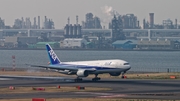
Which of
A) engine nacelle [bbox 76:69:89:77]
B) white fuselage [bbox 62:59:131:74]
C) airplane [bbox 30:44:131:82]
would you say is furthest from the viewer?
engine nacelle [bbox 76:69:89:77]

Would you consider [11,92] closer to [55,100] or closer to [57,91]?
[57,91]

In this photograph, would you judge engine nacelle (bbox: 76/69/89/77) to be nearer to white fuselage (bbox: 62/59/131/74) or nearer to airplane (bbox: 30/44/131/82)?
airplane (bbox: 30/44/131/82)

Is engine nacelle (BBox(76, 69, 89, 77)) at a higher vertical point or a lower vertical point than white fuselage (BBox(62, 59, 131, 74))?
lower

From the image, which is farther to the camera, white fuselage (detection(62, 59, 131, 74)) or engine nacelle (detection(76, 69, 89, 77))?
engine nacelle (detection(76, 69, 89, 77))

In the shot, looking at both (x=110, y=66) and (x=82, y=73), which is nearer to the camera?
(x=110, y=66)

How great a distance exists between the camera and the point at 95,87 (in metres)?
82.8

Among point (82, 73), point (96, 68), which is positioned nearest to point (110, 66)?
point (96, 68)

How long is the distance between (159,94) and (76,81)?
89.0 ft

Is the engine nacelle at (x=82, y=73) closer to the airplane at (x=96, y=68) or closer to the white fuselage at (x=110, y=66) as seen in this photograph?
the airplane at (x=96, y=68)

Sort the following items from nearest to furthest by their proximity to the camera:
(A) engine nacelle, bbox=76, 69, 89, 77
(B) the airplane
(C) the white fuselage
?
(C) the white fuselage
(B) the airplane
(A) engine nacelle, bbox=76, 69, 89, 77

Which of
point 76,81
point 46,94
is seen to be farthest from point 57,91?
point 76,81

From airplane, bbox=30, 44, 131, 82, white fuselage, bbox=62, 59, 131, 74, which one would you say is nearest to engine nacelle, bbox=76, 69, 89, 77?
airplane, bbox=30, 44, 131, 82

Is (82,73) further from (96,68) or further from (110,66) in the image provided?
(110,66)

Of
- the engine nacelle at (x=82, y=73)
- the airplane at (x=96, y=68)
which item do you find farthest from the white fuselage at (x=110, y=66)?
the engine nacelle at (x=82, y=73)
